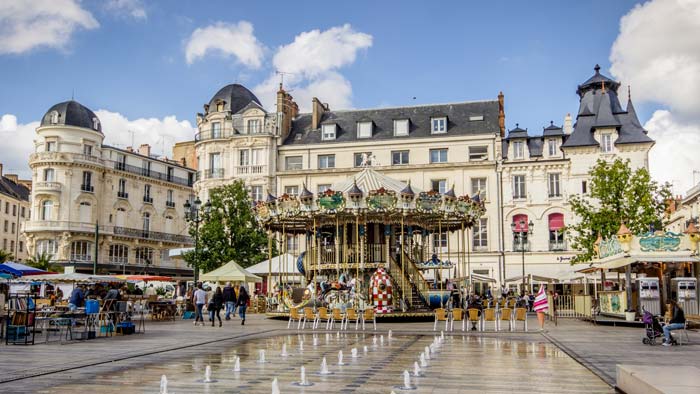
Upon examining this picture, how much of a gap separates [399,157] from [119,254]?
996 inches

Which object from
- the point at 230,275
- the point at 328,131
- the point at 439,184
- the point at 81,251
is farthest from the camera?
the point at 81,251

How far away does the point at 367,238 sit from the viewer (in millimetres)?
28156

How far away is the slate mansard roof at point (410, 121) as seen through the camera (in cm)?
4675

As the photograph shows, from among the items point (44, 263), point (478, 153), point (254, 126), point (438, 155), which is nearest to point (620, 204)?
point (478, 153)

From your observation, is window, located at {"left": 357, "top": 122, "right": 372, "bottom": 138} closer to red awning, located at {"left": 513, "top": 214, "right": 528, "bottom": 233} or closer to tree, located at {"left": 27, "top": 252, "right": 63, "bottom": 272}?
red awning, located at {"left": 513, "top": 214, "right": 528, "bottom": 233}

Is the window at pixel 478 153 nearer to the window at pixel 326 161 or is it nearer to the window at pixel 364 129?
the window at pixel 364 129

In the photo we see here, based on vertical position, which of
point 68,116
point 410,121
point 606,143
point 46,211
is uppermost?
point 68,116

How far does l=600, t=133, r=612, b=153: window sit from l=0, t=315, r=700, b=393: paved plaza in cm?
2513

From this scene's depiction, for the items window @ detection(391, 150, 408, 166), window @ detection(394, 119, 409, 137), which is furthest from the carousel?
window @ detection(394, 119, 409, 137)

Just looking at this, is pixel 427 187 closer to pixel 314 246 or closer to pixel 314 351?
pixel 314 246

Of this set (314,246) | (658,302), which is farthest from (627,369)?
(314,246)

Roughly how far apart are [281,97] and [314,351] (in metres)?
37.3

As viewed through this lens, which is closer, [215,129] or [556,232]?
[556,232]

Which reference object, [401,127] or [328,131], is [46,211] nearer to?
[328,131]
